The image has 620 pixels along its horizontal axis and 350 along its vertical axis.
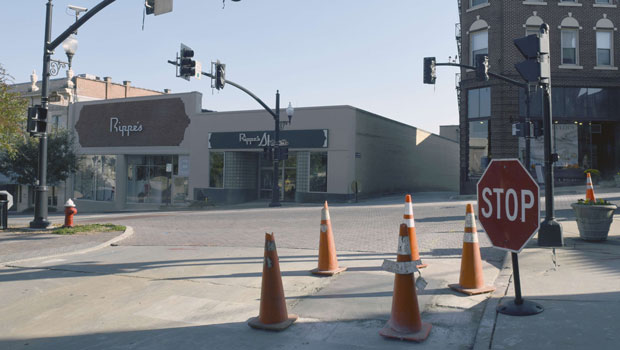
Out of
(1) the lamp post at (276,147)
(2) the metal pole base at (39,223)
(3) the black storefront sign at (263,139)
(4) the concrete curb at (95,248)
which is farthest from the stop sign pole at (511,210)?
(3) the black storefront sign at (263,139)

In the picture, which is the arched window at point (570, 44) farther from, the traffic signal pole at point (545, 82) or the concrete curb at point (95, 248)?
the concrete curb at point (95, 248)

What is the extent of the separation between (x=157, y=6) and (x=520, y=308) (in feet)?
34.2

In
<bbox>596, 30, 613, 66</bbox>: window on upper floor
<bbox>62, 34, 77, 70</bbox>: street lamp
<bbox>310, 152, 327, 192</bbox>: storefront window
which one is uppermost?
<bbox>596, 30, 613, 66</bbox>: window on upper floor

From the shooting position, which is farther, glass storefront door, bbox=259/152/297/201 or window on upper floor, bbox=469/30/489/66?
glass storefront door, bbox=259/152/297/201

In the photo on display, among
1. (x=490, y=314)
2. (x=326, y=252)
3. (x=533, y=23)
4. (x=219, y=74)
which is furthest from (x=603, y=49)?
(x=490, y=314)

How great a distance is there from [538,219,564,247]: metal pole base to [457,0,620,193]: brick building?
17.5 m

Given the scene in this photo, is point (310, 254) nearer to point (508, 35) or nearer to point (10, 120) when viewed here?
point (10, 120)

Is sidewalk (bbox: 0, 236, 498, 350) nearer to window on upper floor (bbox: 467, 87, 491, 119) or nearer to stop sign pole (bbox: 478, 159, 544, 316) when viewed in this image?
stop sign pole (bbox: 478, 159, 544, 316)

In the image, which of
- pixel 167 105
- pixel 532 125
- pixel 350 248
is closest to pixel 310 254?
pixel 350 248

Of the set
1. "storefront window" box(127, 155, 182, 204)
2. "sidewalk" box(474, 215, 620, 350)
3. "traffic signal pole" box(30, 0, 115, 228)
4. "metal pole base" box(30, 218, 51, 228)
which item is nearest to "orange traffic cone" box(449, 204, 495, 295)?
"sidewalk" box(474, 215, 620, 350)

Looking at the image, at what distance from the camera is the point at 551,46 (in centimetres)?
2500

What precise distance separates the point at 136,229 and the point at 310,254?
728 centimetres

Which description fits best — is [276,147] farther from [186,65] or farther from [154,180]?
[154,180]

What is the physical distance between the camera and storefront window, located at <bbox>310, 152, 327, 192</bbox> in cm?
2673
